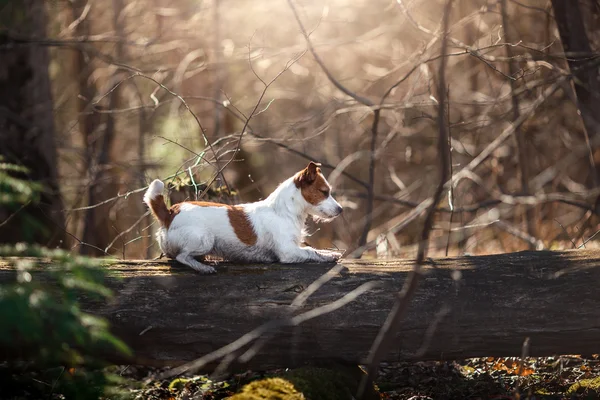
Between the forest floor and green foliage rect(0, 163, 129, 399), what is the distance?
653 mm

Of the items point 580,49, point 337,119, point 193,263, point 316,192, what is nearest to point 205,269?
point 193,263

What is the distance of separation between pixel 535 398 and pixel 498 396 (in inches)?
10.1

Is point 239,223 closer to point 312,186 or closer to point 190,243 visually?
point 190,243

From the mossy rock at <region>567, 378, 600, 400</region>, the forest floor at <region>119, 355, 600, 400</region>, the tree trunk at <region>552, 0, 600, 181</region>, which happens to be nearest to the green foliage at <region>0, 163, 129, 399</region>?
the forest floor at <region>119, 355, 600, 400</region>

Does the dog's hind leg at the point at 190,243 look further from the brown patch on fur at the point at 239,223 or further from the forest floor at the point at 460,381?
the forest floor at the point at 460,381

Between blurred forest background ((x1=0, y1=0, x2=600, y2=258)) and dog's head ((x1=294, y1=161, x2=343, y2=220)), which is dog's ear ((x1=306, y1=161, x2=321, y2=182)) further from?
blurred forest background ((x1=0, y1=0, x2=600, y2=258))

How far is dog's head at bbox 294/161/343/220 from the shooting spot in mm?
5832

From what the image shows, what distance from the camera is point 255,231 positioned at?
5.60 m

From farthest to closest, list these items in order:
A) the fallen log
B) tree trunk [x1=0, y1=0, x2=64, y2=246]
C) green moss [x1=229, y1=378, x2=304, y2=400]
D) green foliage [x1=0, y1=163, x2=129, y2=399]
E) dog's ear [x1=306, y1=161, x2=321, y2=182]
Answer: tree trunk [x1=0, y1=0, x2=64, y2=246] → dog's ear [x1=306, y1=161, x2=321, y2=182] → the fallen log → green moss [x1=229, y1=378, x2=304, y2=400] → green foliage [x1=0, y1=163, x2=129, y2=399]

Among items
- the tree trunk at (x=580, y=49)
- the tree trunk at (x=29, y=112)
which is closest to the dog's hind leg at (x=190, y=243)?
the tree trunk at (x=580, y=49)

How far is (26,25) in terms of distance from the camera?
466 inches

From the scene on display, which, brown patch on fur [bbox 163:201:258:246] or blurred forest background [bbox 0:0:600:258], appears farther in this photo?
blurred forest background [bbox 0:0:600:258]

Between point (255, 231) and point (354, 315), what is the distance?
4.28 feet

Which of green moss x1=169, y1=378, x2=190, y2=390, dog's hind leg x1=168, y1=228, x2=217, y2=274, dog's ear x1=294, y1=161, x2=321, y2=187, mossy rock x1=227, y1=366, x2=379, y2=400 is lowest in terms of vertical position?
green moss x1=169, y1=378, x2=190, y2=390
